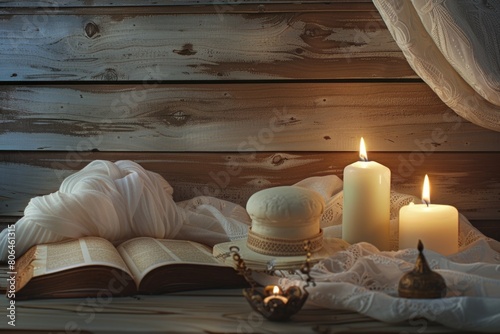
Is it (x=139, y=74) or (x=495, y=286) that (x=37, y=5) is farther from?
(x=495, y=286)

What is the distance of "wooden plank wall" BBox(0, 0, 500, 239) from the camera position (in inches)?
60.5

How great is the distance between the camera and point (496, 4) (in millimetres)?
1338

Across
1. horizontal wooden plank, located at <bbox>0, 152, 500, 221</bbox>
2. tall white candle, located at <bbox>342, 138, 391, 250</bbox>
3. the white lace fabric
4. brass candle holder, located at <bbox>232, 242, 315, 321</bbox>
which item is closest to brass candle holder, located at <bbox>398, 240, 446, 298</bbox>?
the white lace fabric

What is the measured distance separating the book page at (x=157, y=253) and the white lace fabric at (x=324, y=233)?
5 cm

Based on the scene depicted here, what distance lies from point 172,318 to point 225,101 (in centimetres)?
67

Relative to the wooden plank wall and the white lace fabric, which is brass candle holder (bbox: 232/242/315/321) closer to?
the white lace fabric

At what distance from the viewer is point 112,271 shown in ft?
3.57

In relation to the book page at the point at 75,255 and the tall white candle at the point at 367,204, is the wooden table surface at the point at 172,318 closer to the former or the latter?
the book page at the point at 75,255

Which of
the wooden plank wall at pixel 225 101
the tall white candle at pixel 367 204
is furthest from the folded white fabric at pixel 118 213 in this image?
the tall white candle at pixel 367 204

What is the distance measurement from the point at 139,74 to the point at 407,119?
0.58 m

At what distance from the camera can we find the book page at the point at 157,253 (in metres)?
1.14

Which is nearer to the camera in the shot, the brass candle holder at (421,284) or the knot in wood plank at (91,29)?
the brass candle holder at (421,284)

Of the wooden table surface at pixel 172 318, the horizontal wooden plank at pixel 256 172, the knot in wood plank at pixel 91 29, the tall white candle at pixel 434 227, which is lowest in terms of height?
the wooden table surface at pixel 172 318

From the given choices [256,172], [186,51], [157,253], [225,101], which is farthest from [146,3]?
[157,253]
